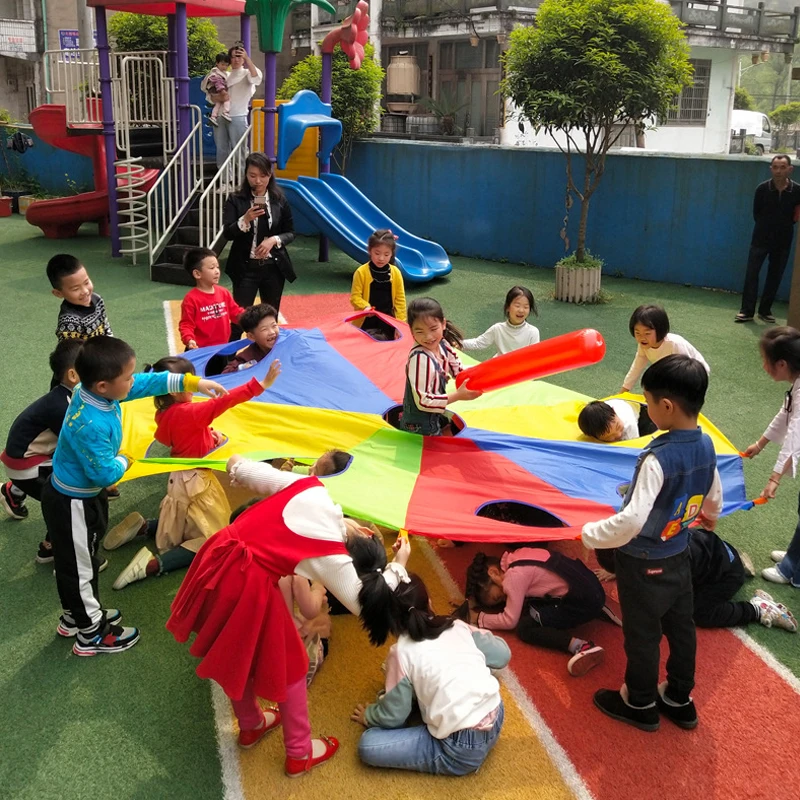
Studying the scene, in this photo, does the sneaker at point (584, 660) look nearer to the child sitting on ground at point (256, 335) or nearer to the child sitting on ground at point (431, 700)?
the child sitting on ground at point (431, 700)

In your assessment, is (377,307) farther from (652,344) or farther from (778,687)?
(778,687)

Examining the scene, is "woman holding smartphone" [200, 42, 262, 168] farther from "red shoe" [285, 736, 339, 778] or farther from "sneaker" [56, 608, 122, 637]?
"red shoe" [285, 736, 339, 778]

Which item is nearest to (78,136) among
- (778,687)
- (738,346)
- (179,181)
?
(179,181)

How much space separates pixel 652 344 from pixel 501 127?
64.4 ft

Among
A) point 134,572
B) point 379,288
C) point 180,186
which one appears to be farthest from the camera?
point 180,186

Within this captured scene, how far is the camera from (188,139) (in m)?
12.1

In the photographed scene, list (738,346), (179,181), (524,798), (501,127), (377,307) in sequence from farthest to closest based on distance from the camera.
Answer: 1. (501,127)
2. (179,181)
3. (738,346)
4. (377,307)
5. (524,798)

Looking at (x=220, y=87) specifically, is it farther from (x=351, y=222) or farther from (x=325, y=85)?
(x=351, y=222)

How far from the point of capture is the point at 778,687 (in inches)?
155

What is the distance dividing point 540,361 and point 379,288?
3.04 meters

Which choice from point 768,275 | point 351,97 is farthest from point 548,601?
point 351,97

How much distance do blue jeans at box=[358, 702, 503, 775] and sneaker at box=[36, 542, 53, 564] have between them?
7.57ft

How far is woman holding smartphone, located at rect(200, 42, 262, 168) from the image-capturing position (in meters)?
12.4

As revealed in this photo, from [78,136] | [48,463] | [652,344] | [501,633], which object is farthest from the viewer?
[78,136]
